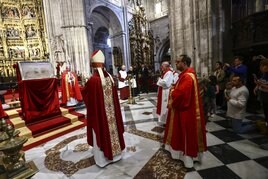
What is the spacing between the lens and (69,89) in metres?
7.01

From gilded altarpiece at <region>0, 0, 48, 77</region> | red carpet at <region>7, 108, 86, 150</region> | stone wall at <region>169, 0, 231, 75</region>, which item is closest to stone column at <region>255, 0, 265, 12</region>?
stone wall at <region>169, 0, 231, 75</region>

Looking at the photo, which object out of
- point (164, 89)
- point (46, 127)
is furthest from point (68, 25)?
point (164, 89)

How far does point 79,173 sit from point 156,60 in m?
20.4

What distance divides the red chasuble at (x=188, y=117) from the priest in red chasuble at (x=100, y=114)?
1013 mm

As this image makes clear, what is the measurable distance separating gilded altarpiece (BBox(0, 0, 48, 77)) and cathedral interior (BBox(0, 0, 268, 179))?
52 millimetres

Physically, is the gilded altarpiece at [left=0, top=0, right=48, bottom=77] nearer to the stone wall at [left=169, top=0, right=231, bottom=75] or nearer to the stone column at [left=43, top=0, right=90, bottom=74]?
the stone column at [left=43, top=0, right=90, bottom=74]

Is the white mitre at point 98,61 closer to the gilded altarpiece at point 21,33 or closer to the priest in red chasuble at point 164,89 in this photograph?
the priest in red chasuble at point 164,89

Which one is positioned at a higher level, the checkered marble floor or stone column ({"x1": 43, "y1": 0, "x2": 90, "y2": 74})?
stone column ({"x1": 43, "y1": 0, "x2": 90, "y2": 74})

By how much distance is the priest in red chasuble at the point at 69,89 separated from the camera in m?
6.93

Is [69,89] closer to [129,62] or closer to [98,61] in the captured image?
[98,61]

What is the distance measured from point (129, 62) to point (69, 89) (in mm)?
10987

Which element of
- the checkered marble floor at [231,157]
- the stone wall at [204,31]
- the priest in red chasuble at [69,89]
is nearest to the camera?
the checkered marble floor at [231,157]

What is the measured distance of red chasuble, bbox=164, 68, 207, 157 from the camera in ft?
8.36

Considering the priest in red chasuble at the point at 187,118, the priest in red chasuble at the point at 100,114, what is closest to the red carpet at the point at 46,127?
the priest in red chasuble at the point at 100,114
